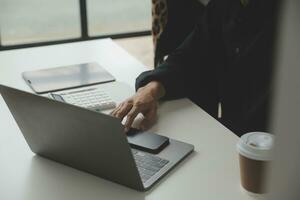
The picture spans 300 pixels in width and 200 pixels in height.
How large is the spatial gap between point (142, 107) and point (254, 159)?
1.59 ft

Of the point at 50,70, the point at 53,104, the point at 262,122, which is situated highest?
the point at 53,104

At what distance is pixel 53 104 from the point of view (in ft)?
2.95

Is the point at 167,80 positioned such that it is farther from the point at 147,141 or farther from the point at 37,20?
the point at 37,20

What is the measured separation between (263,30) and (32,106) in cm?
74

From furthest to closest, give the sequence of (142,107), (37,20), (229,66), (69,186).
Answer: (37,20), (229,66), (142,107), (69,186)

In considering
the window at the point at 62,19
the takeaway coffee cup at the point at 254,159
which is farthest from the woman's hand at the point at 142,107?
the window at the point at 62,19

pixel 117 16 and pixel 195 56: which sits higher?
pixel 195 56

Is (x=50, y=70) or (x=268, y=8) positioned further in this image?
(x=50, y=70)

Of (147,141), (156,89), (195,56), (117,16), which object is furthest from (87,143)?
(117,16)

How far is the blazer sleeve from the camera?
1.42 metres

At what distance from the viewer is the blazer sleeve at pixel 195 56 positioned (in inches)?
55.9

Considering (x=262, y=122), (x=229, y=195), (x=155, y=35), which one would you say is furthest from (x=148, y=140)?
(x=155, y=35)

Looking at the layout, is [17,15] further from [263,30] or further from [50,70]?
[263,30]

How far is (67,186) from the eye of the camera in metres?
0.94
